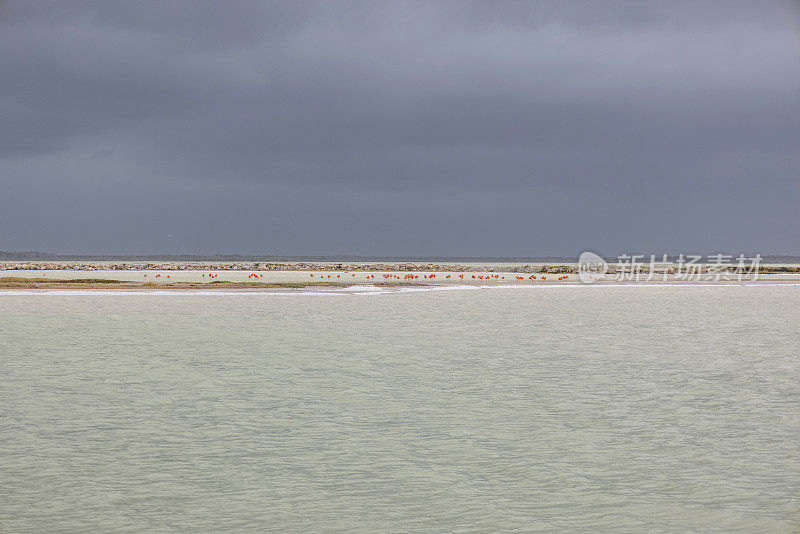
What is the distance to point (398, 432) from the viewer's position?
9.00 meters

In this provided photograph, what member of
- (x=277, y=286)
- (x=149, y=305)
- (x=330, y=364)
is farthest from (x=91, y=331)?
(x=277, y=286)

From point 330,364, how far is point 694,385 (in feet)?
18.5

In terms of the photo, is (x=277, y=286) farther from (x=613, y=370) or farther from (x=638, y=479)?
(x=638, y=479)

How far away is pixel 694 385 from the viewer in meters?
12.0

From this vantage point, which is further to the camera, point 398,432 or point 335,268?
point 335,268

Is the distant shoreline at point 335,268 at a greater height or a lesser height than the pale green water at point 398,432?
greater

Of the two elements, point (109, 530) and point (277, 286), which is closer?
point (109, 530)

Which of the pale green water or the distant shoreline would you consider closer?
the pale green water

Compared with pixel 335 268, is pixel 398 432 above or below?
below

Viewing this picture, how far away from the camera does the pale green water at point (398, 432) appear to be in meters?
6.42

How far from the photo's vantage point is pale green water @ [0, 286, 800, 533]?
642 cm

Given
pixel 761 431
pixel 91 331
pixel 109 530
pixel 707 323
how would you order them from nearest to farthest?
pixel 109 530, pixel 761 431, pixel 91 331, pixel 707 323

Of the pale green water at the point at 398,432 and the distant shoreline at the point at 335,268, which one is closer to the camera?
the pale green water at the point at 398,432

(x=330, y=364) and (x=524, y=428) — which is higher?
(x=330, y=364)
